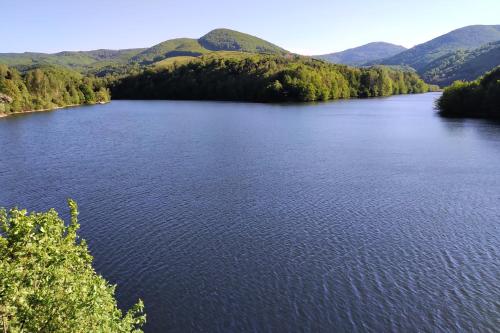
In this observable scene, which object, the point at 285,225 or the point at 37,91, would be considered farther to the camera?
the point at 37,91

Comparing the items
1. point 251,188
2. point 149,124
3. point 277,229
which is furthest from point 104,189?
point 149,124

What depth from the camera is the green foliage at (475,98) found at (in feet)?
374

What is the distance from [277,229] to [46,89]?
156 m

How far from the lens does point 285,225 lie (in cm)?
3806

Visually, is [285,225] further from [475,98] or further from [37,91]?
[37,91]

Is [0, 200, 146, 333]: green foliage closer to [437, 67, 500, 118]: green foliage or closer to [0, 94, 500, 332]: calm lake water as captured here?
[0, 94, 500, 332]: calm lake water

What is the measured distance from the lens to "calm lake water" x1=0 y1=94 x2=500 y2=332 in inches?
994

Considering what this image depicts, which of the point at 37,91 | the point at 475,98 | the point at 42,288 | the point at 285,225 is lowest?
the point at 285,225

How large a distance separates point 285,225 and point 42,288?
2671 centimetres

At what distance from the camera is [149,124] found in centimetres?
11006

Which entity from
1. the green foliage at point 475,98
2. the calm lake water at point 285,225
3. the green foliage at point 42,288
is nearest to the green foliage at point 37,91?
the calm lake water at point 285,225

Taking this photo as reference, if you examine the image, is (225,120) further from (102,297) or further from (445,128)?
(102,297)

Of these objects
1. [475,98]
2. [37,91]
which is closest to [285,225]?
[475,98]

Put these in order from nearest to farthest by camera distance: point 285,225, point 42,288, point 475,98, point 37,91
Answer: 1. point 42,288
2. point 285,225
3. point 475,98
4. point 37,91
